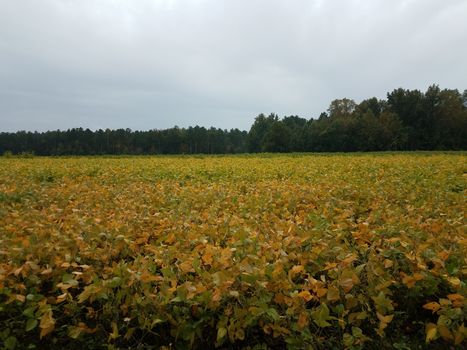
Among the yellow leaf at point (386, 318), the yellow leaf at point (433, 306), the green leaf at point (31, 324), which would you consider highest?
the yellow leaf at point (433, 306)

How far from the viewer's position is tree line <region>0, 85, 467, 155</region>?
5584 centimetres

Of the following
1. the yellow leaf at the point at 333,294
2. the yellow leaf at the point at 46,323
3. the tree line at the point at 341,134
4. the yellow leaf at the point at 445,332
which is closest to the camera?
the yellow leaf at the point at 46,323

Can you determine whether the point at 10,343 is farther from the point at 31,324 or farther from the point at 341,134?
the point at 341,134

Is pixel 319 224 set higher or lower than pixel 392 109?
lower

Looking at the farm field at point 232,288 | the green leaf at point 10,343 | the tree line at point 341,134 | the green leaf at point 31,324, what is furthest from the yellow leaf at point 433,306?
the tree line at point 341,134

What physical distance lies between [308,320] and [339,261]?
2.50 feet

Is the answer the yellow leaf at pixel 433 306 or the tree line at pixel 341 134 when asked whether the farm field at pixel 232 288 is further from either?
the tree line at pixel 341 134

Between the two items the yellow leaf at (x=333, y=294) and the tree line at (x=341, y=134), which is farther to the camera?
the tree line at (x=341, y=134)

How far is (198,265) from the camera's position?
98.2 inches

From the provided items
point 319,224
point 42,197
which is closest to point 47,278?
point 319,224

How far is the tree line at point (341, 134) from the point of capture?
183ft

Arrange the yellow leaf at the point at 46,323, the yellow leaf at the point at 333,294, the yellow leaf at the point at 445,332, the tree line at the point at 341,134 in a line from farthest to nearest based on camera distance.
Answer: the tree line at the point at 341,134
the yellow leaf at the point at 333,294
the yellow leaf at the point at 445,332
the yellow leaf at the point at 46,323

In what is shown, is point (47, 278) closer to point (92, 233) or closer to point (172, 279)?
point (92, 233)

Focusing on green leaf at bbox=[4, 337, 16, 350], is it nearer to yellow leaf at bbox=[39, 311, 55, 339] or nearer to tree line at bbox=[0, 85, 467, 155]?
yellow leaf at bbox=[39, 311, 55, 339]
